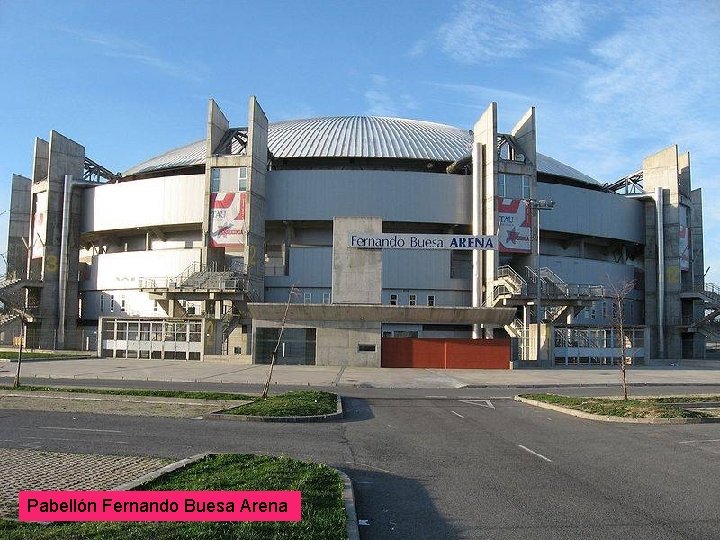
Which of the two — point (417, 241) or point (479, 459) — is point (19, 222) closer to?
point (417, 241)

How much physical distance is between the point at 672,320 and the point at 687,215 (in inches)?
467

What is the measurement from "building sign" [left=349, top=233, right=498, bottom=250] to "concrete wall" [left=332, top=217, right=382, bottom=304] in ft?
1.62

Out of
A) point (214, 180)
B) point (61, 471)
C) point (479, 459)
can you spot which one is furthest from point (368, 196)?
point (61, 471)

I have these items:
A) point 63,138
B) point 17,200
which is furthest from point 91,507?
point 17,200

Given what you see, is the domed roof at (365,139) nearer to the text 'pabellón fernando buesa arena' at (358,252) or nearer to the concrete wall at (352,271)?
the text 'pabellón fernando buesa arena' at (358,252)

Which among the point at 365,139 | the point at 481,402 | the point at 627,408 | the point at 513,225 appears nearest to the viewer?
the point at 627,408

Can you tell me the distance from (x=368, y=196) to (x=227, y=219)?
1272 cm

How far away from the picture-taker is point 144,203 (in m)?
63.5

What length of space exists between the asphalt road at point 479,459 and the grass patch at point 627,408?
0.97 metres

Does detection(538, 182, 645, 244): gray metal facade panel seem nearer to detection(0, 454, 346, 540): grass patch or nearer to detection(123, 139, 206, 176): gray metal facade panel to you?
detection(123, 139, 206, 176): gray metal facade panel

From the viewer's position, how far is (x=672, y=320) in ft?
217

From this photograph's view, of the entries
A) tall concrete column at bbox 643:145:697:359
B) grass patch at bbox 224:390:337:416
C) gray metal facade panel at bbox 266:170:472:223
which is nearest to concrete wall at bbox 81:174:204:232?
gray metal facade panel at bbox 266:170:472:223

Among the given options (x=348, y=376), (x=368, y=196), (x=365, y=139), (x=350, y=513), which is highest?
(x=365, y=139)

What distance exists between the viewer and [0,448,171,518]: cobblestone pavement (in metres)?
9.55
